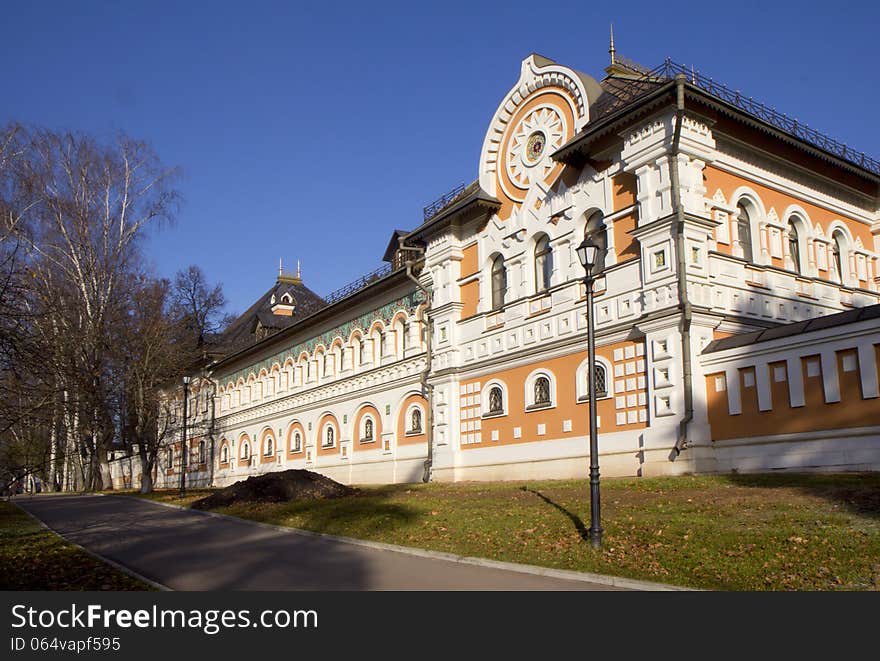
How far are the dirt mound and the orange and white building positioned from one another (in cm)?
533

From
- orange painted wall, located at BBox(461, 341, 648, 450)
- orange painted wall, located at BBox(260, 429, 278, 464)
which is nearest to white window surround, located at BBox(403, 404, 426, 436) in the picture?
orange painted wall, located at BBox(461, 341, 648, 450)

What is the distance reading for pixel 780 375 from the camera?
678 inches

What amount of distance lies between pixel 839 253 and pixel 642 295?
8445 mm

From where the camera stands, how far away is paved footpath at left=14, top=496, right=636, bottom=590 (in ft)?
32.7

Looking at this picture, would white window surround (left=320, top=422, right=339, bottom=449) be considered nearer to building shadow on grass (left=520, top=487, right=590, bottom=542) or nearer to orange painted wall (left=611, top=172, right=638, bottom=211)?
orange painted wall (left=611, top=172, right=638, bottom=211)

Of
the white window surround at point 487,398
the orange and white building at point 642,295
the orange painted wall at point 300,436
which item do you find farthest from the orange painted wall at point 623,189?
the orange painted wall at point 300,436

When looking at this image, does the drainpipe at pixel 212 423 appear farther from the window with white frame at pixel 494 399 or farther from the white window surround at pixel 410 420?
the window with white frame at pixel 494 399

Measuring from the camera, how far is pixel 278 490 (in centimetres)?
2184

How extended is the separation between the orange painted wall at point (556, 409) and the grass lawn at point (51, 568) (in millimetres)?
12693

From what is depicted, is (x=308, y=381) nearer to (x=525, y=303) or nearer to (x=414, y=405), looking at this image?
(x=414, y=405)

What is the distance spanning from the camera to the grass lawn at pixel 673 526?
9281 millimetres

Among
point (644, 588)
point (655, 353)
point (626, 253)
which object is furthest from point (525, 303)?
point (644, 588)

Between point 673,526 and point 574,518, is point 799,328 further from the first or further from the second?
point 673,526

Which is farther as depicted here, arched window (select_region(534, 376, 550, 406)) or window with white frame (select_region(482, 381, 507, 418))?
window with white frame (select_region(482, 381, 507, 418))
